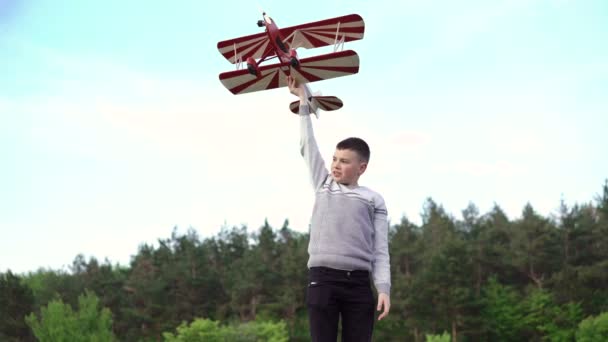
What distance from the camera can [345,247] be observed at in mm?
4461

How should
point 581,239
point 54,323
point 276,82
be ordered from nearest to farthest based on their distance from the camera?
point 276,82 → point 54,323 → point 581,239

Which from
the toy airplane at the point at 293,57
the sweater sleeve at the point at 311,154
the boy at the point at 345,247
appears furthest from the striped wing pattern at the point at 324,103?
the boy at the point at 345,247

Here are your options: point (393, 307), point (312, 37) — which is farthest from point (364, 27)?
point (393, 307)

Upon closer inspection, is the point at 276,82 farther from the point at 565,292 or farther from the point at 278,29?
the point at 565,292

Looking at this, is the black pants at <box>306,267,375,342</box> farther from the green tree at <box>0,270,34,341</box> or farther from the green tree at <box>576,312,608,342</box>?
the green tree at <box>0,270,34,341</box>

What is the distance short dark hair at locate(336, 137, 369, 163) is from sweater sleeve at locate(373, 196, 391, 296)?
307 mm

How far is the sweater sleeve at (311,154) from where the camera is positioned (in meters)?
4.74

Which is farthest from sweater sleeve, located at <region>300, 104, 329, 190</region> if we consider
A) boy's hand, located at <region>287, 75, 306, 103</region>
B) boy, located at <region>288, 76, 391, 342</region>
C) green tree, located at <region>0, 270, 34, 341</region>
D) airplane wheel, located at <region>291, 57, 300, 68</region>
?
green tree, located at <region>0, 270, 34, 341</region>

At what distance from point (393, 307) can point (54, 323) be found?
22249 millimetres

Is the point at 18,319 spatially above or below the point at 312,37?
below

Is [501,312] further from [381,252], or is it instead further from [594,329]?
[381,252]

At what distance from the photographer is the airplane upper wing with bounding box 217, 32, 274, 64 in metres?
5.61

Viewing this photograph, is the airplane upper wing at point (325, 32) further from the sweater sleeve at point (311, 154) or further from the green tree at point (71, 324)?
the green tree at point (71, 324)

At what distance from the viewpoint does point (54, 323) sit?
45.4 metres
